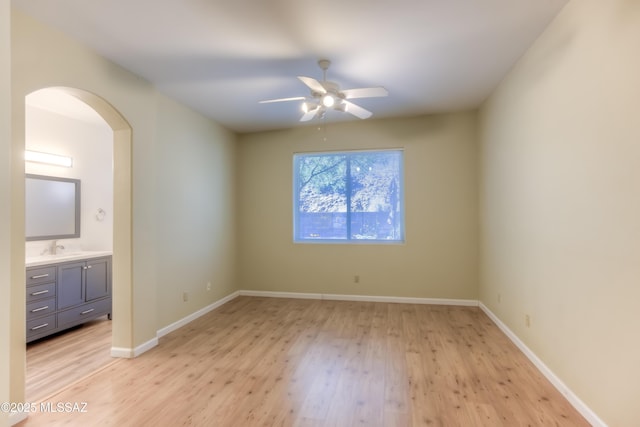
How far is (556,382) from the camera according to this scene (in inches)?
91.4

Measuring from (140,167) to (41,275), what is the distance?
164 centimetres

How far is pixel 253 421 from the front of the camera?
1984 millimetres

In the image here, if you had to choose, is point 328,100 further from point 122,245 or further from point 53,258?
point 53,258

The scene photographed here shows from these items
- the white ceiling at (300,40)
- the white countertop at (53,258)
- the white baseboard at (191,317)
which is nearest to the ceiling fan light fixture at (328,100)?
the white ceiling at (300,40)

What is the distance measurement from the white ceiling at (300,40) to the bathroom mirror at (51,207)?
6.58 feet

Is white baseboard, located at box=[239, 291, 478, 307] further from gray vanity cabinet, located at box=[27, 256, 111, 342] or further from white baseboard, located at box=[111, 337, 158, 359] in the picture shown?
white baseboard, located at box=[111, 337, 158, 359]

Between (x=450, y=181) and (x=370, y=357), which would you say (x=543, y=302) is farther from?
(x=450, y=181)

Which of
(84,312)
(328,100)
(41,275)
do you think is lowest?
(84,312)

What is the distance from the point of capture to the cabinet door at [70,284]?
3490 millimetres

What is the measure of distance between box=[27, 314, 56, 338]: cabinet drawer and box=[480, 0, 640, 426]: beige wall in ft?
15.7

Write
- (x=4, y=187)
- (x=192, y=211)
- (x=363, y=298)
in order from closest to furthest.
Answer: (x=4, y=187) → (x=192, y=211) → (x=363, y=298)

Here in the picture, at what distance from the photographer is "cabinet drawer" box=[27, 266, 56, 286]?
3.19m

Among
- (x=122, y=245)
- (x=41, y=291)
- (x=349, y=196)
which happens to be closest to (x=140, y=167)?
(x=122, y=245)

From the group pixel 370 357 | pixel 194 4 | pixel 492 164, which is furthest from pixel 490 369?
pixel 194 4
